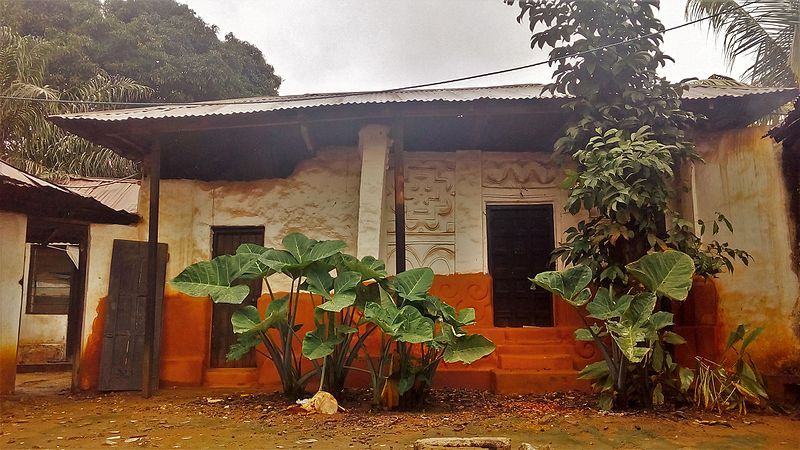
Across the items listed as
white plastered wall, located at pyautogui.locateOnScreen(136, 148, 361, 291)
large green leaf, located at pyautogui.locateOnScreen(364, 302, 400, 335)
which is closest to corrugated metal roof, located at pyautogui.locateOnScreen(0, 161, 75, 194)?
white plastered wall, located at pyautogui.locateOnScreen(136, 148, 361, 291)

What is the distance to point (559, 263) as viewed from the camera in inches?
295

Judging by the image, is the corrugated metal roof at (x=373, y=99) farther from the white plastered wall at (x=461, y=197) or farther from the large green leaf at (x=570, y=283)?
the large green leaf at (x=570, y=283)

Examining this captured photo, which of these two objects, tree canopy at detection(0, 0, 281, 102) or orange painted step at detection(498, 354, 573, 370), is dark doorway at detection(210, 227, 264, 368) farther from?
tree canopy at detection(0, 0, 281, 102)

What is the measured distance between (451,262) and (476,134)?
1711 mm

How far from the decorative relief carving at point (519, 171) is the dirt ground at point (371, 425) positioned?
9.48ft

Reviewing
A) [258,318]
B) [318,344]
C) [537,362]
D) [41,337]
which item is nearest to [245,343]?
[258,318]

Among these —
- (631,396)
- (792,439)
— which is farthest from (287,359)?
(792,439)

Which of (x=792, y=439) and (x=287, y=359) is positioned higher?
(x=287, y=359)

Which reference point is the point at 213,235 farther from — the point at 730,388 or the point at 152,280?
the point at 730,388

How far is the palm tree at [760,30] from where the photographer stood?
362 inches

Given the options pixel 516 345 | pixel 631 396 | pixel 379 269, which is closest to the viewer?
pixel 631 396

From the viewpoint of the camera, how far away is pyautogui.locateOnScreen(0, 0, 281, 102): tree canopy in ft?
49.2

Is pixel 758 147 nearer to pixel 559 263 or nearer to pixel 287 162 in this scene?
pixel 559 263

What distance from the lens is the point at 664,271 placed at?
17.2 feet
